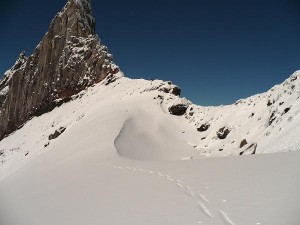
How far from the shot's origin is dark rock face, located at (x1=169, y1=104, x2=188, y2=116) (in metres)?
37.7

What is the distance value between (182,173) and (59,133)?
32.6m

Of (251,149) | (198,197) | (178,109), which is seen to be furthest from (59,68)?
(198,197)

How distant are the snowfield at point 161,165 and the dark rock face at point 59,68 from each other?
9.47m

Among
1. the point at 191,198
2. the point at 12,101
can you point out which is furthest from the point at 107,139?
the point at 12,101

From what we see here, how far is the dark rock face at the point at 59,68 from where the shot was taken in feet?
192

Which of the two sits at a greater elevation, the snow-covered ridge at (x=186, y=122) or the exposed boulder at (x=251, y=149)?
the snow-covered ridge at (x=186, y=122)

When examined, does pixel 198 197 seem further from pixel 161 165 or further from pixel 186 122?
pixel 186 122

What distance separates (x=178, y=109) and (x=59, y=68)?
109 ft

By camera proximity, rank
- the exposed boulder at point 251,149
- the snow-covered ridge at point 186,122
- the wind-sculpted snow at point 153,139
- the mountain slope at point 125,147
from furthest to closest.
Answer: the wind-sculpted snow at point 153,139 → the snow-covered ridge at point 186,122 → the exposed boulder at point 251,149 → the mountain slope at point 125,147

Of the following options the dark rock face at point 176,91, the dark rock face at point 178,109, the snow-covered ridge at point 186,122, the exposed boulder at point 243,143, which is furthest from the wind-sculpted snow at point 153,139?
the dark rock face at point 176,91

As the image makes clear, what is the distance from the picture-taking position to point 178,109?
37906mm

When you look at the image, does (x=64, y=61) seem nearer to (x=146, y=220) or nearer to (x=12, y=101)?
(x=12, y=101)

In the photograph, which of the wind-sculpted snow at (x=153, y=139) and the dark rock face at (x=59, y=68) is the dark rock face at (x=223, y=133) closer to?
the wind-sculpted snow at (x=153, y=139)

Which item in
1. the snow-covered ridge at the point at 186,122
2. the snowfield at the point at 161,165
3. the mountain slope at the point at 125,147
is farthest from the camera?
the snow-covered ridge at the point at 186,122
